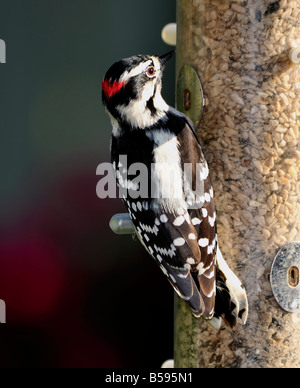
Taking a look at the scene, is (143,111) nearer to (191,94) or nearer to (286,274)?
(191,94)

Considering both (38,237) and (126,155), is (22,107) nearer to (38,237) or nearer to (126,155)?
(38,237)

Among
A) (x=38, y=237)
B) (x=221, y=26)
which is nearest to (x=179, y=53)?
(x=221, y=26)

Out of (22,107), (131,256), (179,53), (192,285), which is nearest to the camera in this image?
(192,285)

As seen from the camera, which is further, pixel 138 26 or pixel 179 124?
pixel 138 26

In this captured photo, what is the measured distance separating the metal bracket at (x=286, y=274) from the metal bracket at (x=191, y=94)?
458 millimetres

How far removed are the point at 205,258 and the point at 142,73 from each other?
571mm

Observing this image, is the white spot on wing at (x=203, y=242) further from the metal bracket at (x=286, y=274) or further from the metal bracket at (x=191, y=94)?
the metal bracket at (x=191, y=94)

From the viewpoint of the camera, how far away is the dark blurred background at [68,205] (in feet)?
11.1

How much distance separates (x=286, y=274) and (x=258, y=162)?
333 millimetres

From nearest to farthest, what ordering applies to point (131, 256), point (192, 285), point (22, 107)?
point (192, 285) < point (131, 256) < point (22, 107)

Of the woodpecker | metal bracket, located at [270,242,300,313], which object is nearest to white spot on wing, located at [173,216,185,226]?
the woodpecker

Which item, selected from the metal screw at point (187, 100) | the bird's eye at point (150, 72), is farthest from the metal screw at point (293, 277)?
the bird's eye at point (150, 72)

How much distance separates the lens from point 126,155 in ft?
7.08

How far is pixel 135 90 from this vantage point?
217 cm
